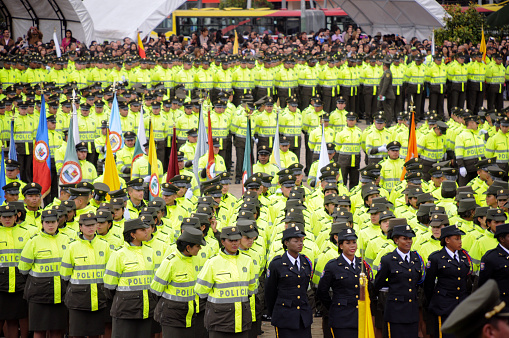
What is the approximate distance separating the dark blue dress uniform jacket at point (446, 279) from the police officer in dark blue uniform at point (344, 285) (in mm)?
902

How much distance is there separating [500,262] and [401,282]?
116cm

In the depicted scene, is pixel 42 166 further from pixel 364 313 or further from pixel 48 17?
pixel 48 17

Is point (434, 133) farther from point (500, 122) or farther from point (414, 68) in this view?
point (414, 68)

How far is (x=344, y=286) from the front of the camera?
7902 millimetres

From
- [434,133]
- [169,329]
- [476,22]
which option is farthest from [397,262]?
[476,22]

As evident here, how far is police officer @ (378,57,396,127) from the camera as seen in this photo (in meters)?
22.5

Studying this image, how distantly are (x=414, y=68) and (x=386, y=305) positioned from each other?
16.2 m

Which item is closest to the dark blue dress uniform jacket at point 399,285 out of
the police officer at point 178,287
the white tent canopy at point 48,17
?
the police officer at point 178,287

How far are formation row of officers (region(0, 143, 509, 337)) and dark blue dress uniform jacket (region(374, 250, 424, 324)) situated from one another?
0.01 meters

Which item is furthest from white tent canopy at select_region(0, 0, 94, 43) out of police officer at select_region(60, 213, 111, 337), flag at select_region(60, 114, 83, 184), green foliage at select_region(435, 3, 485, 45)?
police officer at select_region(60, 213, 111, 337)

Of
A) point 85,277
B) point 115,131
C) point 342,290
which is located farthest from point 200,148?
point 342,290

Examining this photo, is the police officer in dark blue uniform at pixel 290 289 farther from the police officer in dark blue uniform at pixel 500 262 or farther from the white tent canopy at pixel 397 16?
the white tent canopy at pixel 397 16

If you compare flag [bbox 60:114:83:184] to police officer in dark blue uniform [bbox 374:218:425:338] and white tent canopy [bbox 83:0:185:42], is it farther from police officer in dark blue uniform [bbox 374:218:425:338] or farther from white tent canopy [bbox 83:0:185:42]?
white tent canopy [bbox 83:0:185:42]

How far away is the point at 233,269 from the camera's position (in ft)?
24.2
